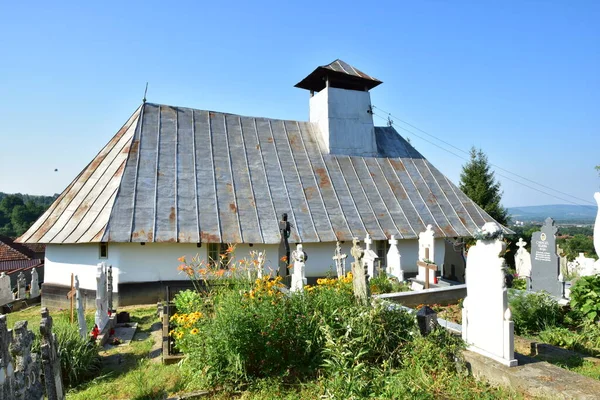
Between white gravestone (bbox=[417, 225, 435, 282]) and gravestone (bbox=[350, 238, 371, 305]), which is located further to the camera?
white gravestone (bbox=[417, 225, 435, 282])

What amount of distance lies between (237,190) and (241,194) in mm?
241

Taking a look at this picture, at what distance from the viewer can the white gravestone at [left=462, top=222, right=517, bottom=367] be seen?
17.0 feet

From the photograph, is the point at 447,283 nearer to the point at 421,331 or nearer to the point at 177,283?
the point at 421,331

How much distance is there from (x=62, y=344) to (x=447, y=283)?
10.7 meters

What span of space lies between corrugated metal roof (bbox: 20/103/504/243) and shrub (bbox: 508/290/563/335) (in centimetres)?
702

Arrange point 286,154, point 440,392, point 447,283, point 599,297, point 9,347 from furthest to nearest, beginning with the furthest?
point 286,154, point 447,283, point 599,297, point 440,392, point 9,347

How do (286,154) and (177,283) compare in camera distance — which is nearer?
(177,283)

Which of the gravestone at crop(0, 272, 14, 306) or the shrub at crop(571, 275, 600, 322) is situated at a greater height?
the shrub at crop(571, 275, 600, 322)

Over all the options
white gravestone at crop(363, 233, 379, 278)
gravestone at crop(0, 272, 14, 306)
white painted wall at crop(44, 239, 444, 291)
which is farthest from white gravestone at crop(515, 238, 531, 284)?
gravestone at crop(0, 272, 14, 306)

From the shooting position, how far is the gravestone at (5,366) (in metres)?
3.39

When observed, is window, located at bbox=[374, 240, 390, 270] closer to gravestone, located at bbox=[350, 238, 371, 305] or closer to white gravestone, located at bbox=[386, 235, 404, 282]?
white gravestone, located at bbox=[386, 235, 404, 282]

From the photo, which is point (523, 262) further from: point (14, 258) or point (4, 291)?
point (14, 258)

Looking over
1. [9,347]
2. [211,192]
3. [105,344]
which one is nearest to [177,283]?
[211,192]

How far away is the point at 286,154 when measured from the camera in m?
16.6
